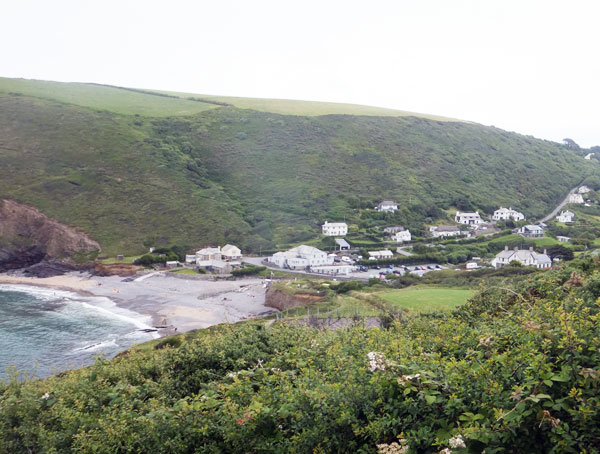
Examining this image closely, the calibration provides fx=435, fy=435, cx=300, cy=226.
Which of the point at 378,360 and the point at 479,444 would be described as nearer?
the point at 479,444

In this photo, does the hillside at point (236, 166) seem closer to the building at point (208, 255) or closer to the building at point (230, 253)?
the building at point (230, 253)

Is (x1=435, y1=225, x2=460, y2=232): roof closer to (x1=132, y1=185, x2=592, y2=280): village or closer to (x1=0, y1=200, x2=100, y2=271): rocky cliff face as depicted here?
(x1=132, y1=185, x2=592, y2=280): village

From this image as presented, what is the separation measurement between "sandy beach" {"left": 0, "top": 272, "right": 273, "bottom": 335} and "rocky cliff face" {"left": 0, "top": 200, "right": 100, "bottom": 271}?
15.7 feet

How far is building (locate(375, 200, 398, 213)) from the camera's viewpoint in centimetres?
8038

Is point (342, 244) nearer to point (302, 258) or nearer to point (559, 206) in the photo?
point (302, 258)

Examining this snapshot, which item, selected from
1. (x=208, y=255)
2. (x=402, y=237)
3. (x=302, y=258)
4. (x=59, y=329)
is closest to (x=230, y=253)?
(x=208, y=255)

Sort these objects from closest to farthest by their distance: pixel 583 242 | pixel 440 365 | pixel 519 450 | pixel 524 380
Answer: pixel 519 450, pixel 524 380, pixel 440 365, pixel 583 242

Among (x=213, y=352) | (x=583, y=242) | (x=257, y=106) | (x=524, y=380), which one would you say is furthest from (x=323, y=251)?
(x=257, y=106)

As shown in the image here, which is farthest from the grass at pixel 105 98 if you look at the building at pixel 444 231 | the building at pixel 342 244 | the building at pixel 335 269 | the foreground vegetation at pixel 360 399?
the foreground vegetation at pixel 360 399

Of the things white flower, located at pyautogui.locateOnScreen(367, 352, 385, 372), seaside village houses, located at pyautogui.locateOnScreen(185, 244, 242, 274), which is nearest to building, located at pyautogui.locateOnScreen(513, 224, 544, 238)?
seaside village houses, located at pyautogui.locateOnScreen(185, 244, 242, 274)

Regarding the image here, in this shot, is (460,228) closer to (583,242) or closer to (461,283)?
(583,242)

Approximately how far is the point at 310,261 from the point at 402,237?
18.6 meters

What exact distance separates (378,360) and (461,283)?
36.5m

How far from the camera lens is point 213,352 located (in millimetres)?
8797
